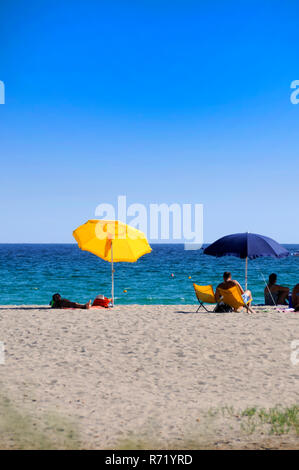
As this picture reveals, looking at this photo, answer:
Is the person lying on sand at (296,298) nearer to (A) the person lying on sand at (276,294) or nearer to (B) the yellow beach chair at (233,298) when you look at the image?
(A) the person lying on sand at (276,294)

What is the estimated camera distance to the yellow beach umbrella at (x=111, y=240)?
44.2 feet

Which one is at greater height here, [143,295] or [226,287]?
[226,287]

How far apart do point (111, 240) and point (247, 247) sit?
13.3 feet

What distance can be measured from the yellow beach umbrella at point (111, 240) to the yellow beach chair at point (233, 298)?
283 cm

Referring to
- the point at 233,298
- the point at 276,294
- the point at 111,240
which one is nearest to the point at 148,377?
the point at 233,298

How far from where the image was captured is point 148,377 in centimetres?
661

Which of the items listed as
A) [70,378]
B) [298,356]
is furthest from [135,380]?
[298,356]

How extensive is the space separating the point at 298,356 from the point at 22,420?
4841 mm

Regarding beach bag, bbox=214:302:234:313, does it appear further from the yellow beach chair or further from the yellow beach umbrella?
the yellow beach umbrella

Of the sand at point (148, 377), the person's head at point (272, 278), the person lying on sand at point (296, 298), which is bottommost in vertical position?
the sand at point (148, 377)

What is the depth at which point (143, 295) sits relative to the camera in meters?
25.2

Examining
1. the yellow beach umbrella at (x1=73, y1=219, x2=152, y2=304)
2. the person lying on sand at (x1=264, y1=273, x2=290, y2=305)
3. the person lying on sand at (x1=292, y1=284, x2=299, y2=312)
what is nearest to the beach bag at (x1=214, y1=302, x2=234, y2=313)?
the person lying on sand at (x1=292, y1=284, x2=299, y2=312)

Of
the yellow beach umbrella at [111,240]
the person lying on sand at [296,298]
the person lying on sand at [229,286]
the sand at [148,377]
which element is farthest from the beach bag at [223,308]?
the yellow beach umbrella at [111,240]
